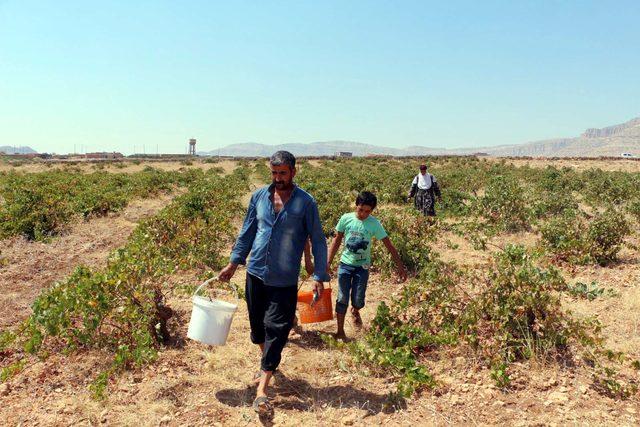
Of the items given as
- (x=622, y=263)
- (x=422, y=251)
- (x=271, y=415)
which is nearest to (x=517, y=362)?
(x=271, y=415)

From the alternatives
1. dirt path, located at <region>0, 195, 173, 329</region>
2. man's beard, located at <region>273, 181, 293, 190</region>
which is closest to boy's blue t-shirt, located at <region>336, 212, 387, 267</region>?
man's beard, located at <region>273, 181, 293, 190</region>

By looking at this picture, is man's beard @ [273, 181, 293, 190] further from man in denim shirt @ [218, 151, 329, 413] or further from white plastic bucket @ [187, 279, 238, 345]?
white plastic bucket @ [187, 279, 238, 345]

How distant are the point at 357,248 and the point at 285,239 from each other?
1.30 meters

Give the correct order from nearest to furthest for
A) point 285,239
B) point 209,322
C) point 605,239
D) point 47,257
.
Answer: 1. point 285,239
2. point 209,322
3. point 605,239
4. point 47,257

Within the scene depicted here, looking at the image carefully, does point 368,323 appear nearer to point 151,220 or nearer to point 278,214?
point 278,214

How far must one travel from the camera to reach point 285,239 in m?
3.49

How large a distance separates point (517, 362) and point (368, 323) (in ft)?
5.71

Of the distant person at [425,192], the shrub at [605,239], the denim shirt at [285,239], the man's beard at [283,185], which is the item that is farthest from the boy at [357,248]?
the distant person at [425,192]

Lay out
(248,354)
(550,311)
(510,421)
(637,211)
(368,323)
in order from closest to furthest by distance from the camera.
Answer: (510,421) → (550,311) → (248,354) → (368,323) → (637,211)

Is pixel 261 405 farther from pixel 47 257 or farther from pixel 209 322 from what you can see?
pixel 47 257

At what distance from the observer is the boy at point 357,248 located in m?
4.58

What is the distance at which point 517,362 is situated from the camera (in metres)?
4.08

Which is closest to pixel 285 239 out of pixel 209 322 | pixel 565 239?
pixel 209 322

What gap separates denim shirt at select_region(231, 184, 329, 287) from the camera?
348 cm
